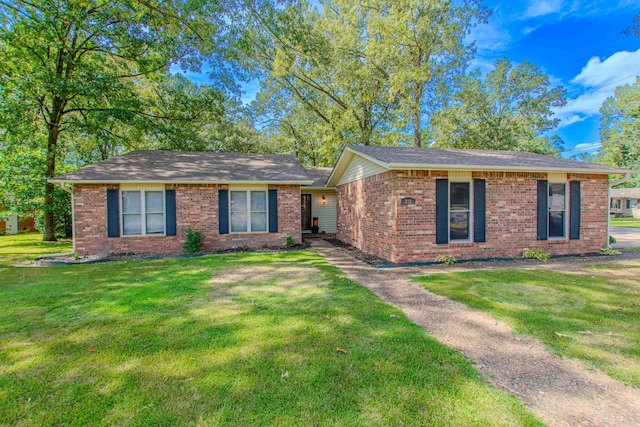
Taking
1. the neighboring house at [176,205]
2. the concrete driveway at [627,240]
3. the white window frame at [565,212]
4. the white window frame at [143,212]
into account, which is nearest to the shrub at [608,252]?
the white window frame at [565,212]

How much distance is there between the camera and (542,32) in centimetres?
1852

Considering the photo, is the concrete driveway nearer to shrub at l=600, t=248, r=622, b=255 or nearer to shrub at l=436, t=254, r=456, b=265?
shrub at l=600, t=248, r=622, b=255

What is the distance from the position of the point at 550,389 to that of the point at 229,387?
2.80m

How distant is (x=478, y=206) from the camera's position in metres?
8.26

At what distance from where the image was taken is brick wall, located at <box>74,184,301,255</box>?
9578 millimetres

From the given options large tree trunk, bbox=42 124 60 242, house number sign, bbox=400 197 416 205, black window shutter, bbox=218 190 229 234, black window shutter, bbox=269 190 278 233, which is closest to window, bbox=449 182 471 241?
house number sign, bbox=400 197 416 205

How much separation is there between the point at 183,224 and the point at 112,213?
2.18 meters

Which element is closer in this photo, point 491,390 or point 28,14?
point 491,390

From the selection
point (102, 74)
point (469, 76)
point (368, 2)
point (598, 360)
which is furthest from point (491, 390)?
point (469, 76)

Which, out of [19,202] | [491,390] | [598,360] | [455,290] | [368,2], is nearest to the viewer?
[491,390]

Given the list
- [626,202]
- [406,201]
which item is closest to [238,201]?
[406,201]

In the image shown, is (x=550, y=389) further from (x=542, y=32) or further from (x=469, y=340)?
(x=542, y=32)

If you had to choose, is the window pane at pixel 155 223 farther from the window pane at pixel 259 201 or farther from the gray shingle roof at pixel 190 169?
the window pane at pixel 259 201

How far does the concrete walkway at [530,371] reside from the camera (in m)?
2.31
